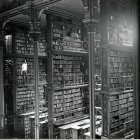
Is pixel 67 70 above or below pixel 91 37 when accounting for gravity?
below

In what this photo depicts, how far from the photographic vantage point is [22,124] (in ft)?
36.7

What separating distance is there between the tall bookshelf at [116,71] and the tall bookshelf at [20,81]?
13.8ft

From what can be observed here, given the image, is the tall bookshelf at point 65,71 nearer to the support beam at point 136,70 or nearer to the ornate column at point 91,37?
the ornate column at point 91,37

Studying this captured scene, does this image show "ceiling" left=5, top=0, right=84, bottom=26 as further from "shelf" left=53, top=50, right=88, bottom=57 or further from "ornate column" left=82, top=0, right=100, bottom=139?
"ornate column" left=82, top=0, right=100, bottom=139

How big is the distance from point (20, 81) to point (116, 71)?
17.3 feet

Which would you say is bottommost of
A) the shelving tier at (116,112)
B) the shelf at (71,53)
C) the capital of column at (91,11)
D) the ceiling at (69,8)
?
the shelving tier at (116,112)

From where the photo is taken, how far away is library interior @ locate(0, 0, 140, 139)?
25.0 feet

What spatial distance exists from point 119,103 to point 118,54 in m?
1.99

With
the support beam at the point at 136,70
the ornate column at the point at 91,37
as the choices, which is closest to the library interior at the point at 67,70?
the ornate column at the point at 91,37

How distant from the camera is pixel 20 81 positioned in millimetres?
11414

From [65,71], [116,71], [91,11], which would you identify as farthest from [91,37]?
[65,71]

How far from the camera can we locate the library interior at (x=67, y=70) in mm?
7629

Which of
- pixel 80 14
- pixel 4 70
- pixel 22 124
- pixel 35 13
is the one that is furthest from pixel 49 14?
pixel 22 124

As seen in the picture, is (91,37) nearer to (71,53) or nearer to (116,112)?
(116,112)
